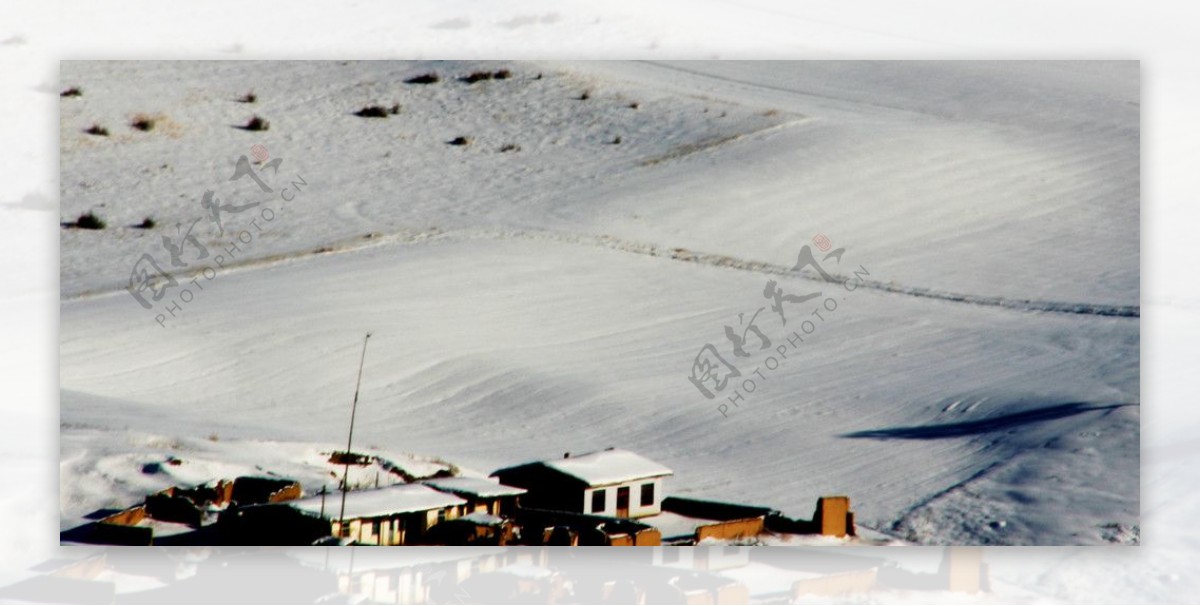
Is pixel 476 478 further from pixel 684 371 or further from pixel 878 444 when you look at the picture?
pixel 878 444


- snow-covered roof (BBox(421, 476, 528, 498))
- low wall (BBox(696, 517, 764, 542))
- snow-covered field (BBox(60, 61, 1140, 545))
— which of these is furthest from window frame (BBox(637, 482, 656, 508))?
snow-covered roof (BBox(421, 476, 528, 498))

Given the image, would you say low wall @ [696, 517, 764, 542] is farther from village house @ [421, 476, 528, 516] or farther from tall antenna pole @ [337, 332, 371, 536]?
tall antenna pole @ [337, 332, 371, 536]

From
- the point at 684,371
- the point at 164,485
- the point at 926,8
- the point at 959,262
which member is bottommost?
the point at 164,485

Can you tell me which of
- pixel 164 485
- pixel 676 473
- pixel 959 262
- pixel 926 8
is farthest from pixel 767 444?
pixel 164 485

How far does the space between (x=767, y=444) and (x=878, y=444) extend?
459 millimetres

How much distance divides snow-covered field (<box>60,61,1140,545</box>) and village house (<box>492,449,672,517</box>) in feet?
0.25

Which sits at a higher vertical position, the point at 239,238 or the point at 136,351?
the point at 239,238

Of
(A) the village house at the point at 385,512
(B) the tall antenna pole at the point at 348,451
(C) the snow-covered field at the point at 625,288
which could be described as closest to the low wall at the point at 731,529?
(C) the snow-covered field at the point at 625,288

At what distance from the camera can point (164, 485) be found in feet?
24.4

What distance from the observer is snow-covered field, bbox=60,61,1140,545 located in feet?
24.7

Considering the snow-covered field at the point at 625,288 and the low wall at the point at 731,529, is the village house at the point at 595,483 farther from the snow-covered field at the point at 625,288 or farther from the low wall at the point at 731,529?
the low wall at the point at 731,529

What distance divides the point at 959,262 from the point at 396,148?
2.43 metres

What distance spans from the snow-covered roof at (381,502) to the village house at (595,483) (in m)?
0.28

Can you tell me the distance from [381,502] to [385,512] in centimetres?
5
